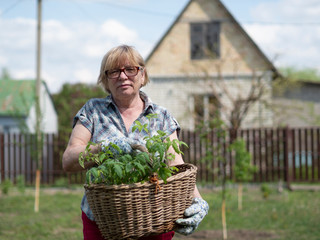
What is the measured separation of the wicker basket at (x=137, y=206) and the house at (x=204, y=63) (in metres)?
14.0

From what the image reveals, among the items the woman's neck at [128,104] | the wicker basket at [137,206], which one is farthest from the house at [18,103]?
the wicker basket at [137,206]

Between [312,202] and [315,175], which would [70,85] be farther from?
[312,202]

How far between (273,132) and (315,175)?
81.7 inches

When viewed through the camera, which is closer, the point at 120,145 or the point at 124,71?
the point at 120,145

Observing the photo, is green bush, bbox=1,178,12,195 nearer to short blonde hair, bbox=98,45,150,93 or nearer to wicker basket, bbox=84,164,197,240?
short blonde hair, bbox=98,45,150,93

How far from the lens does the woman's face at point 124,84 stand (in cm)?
262

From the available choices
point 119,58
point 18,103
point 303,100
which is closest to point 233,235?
point 119,58

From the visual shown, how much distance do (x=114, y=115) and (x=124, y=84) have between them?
0.19 meters

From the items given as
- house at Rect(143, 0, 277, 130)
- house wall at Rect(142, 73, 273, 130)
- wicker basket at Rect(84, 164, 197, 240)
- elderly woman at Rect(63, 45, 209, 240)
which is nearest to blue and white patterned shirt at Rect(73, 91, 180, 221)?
elderly woman at Rect(63, 45, 209, 240)

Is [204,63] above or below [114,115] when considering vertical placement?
above

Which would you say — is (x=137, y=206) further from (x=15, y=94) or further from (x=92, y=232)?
(x=15, y=94)

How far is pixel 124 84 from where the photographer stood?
2.62m

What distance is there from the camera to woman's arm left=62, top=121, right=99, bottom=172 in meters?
2.51

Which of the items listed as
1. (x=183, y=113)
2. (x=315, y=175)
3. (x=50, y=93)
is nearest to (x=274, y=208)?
(x=315, y=175)
